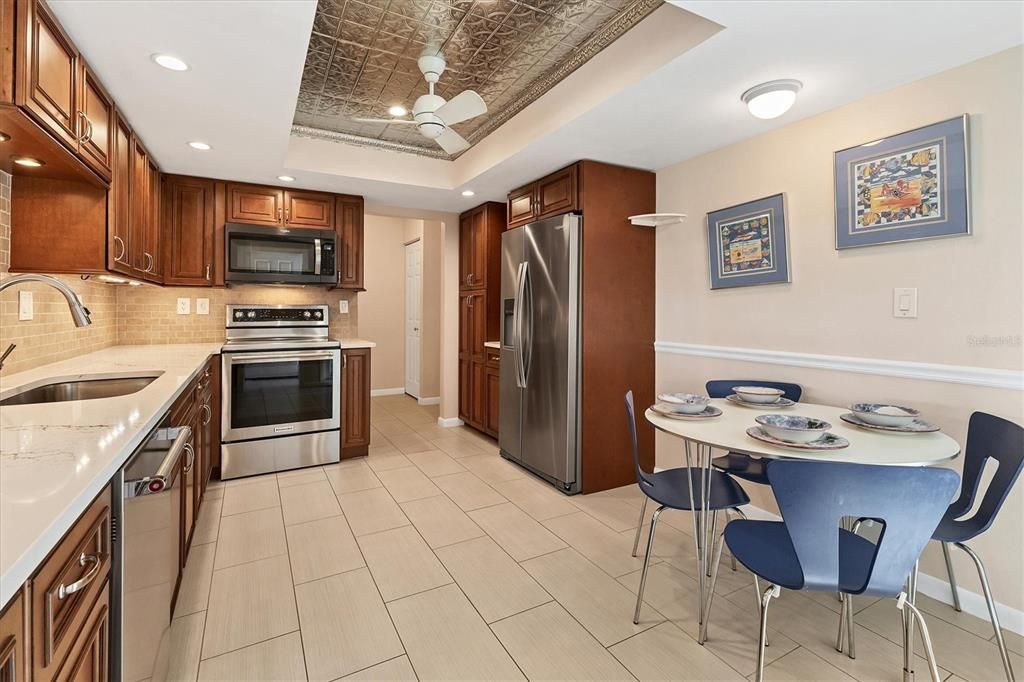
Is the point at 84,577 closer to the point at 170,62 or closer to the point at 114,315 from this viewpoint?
the point at 170,62

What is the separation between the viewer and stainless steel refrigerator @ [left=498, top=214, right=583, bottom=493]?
3.34m

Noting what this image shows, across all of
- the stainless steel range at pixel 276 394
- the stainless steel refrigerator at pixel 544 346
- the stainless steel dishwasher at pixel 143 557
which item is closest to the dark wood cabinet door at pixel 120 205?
the stainless steel range at pixel 276 394

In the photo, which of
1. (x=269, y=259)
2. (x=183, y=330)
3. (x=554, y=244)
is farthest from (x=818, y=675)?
(x=183, y=330)

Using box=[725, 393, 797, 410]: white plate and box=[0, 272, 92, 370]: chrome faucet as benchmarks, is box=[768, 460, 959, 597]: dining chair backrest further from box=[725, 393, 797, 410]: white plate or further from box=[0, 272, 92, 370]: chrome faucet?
box=[0, 272, 92, 370]: chrome faucet

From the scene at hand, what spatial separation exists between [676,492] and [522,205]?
2576 millimetres

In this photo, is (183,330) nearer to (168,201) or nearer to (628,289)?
(168,201)

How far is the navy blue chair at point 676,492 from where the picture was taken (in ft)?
6.44

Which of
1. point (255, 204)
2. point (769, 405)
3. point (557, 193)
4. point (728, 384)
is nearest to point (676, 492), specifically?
point (769, 405)

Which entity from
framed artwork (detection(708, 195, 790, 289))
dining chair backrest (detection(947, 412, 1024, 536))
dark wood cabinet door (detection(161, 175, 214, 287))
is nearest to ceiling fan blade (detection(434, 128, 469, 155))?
framed artwork (detection(708, 195, 790, 289))

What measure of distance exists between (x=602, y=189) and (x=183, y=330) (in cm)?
339

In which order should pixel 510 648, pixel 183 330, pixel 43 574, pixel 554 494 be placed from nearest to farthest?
pixel 43 574
pixel 510 648
pixel 554 494
pixel 183 330

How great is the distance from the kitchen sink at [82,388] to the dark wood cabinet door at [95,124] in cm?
88

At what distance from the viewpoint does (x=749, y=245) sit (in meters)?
2.92

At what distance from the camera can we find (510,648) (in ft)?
5.94
